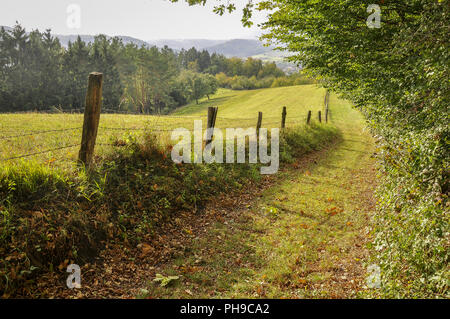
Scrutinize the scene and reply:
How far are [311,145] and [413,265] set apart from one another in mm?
13835

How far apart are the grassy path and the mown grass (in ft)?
4.27

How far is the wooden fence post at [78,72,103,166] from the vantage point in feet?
21.3

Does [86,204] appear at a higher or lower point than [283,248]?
higher

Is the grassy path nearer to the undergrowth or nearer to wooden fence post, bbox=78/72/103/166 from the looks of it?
the undergrowth

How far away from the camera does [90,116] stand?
21.6 feet

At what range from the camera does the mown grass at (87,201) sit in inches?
191

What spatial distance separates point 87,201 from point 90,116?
2.09 m

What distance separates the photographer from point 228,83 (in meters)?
119

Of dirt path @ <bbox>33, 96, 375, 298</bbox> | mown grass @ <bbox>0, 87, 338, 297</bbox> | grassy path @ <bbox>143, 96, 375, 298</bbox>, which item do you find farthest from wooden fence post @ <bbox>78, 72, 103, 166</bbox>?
grassy path @ <bbox>143, 96, 375, 298</bbox>

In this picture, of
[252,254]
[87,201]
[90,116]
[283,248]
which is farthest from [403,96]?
[87,201]

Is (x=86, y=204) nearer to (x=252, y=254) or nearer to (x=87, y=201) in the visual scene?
(x=87, y=201)

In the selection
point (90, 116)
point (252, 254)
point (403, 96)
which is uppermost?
point (403, 96)

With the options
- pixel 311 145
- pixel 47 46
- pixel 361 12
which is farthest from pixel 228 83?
pixel 361 12

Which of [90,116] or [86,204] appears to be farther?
[90,116]
